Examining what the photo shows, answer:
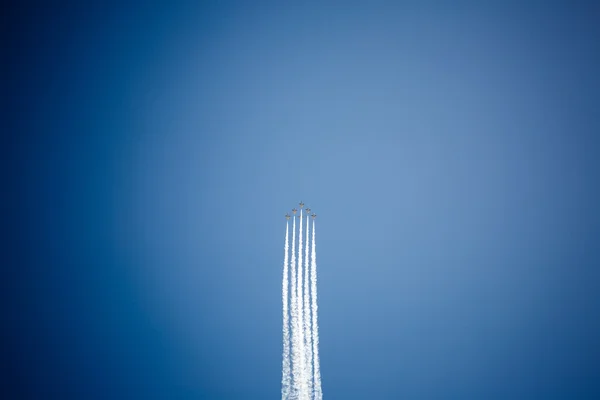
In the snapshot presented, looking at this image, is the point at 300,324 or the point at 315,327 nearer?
the point at 300,324

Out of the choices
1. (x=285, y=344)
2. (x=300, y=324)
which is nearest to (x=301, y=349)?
(x=300, y=324)

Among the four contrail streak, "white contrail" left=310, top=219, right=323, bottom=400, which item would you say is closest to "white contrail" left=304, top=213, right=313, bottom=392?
the four contrail streak

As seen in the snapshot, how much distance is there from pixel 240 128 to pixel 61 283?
222 inches

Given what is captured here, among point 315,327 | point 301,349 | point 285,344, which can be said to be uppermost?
point 315,327

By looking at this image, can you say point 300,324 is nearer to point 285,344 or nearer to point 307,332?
point 307,332

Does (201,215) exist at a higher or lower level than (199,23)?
lower

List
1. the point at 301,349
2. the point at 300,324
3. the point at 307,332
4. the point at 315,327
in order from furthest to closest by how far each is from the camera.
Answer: the point at 315,327 → the point at 307,332 → the point at 300,324 → the point at 301,349

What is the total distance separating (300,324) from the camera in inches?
348

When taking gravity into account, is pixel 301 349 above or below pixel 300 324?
below

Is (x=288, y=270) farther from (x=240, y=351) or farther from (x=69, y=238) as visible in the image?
(x=69, y=238)

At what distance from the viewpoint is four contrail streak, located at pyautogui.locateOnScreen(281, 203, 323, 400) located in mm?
9062

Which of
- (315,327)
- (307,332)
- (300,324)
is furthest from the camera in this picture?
(315,327)

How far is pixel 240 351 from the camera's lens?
954 centimetres

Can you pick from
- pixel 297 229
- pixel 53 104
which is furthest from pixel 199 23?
pixel 297 229
